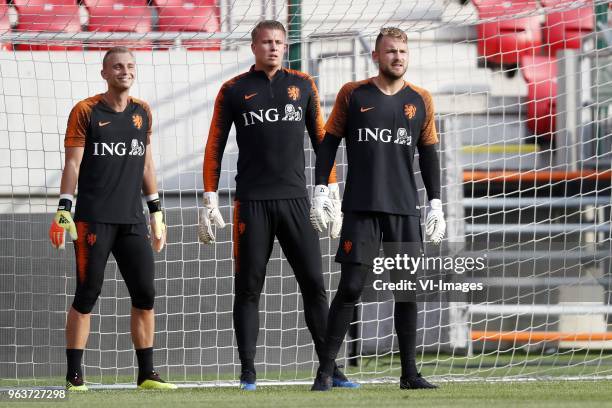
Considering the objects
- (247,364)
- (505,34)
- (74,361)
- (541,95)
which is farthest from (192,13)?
(247,364)

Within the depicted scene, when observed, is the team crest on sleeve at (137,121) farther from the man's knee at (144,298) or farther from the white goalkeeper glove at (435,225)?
the white goalkeeper glove at (435,225)

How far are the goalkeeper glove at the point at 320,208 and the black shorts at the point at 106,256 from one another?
1040 mm

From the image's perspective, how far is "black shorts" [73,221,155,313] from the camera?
6086mm

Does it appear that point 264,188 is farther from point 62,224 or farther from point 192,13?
point 192,13

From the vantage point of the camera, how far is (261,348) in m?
7.61

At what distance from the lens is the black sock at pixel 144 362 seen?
6.24m

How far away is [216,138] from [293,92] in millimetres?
455

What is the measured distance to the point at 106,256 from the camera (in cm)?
613

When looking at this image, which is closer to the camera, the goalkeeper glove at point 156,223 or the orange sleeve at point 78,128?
the orange sleeve at point 78,128

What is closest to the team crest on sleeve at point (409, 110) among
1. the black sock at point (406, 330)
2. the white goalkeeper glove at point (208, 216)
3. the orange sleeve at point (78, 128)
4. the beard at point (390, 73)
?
the beard at point (390, 73)

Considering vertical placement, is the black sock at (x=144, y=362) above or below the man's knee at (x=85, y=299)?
below

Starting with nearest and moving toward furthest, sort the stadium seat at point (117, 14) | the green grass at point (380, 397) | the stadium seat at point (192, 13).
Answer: the green grass at point (380, 397) → the stadium seat at point (192, 13) → the stadium seat at point (117, 14)

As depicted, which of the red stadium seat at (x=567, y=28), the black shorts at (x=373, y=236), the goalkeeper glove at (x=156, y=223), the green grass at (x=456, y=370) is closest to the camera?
the black shorts at (x=373, y=236)

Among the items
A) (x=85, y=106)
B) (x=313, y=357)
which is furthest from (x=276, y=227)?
(x=313, y=357)
